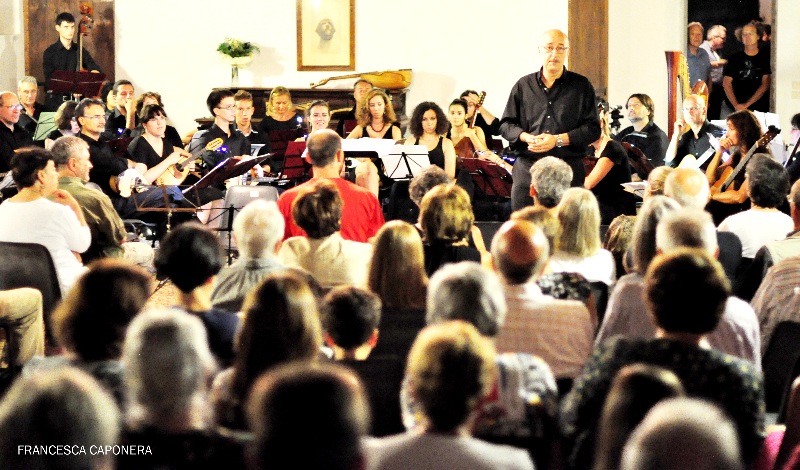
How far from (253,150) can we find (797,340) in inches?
242

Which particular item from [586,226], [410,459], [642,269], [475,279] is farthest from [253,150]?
[410,459]

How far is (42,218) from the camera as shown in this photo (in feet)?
14.9

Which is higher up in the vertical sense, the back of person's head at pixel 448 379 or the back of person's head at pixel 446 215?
the back of person's head at pixel 446 215

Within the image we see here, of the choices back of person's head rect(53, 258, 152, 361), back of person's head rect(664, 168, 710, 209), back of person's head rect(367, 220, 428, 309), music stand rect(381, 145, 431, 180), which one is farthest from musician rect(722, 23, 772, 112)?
back of person's head rect(53, 258, 152, 361)

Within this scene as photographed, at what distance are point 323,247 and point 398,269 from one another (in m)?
0.75

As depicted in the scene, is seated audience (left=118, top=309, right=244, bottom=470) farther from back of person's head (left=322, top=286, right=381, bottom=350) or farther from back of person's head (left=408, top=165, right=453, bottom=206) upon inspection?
back of person's head (left=408, top=165, right=453, bottom=206)

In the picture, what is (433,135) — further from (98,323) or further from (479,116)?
(98,323)

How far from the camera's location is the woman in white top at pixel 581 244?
385 cm

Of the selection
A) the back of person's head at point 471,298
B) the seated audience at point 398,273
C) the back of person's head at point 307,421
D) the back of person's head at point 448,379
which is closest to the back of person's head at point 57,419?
the back of person's head at point 307,421

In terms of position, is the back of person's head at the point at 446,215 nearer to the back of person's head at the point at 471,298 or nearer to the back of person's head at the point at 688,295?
the back of person's head at the point at 471,298

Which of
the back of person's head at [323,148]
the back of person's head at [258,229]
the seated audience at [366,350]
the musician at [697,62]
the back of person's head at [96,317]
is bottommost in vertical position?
the seated audience at [366,350]

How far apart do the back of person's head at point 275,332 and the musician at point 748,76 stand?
942 centimetres

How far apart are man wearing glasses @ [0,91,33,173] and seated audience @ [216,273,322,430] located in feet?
21.1

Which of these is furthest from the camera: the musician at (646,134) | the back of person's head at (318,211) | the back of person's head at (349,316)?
the musician at (646,134)
